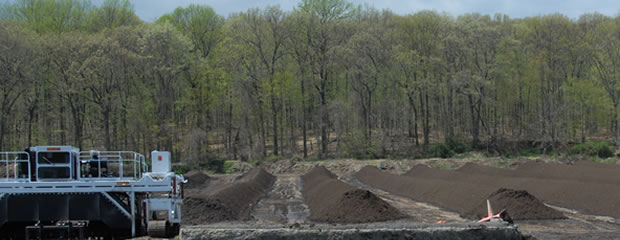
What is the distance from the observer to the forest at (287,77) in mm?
50031

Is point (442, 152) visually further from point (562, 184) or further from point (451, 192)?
point (451, 192)

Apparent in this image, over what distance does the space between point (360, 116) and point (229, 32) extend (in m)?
16.8

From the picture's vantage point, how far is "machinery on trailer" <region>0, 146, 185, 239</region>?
35.6 ft

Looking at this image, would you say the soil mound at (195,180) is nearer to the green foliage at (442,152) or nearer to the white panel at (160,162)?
the green foliage at (442,152)

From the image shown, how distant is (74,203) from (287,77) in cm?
4582

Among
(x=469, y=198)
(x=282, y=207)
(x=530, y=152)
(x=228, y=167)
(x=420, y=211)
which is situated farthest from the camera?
(x=530, y=152)

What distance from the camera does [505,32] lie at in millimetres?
58469

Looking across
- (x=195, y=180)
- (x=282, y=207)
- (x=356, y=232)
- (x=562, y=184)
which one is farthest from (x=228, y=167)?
(x=356, y=232)

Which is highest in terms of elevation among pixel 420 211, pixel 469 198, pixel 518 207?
pixel 518 207

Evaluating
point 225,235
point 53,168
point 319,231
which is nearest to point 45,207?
point 53,168

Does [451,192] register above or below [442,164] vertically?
above

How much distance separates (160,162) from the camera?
40.2 ft

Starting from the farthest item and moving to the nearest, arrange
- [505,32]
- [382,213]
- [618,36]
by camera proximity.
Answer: [505,32]
[618,36]
[382,213]

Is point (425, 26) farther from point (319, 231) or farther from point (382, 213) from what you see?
point (319, 231)
